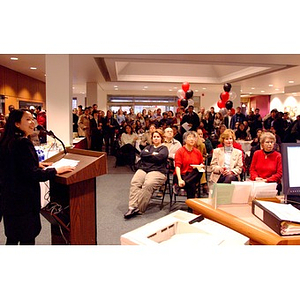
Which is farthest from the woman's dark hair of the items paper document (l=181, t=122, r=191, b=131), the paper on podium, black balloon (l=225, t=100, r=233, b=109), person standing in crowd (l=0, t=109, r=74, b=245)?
black balloon (l=225, t=100, r=233, b=109)

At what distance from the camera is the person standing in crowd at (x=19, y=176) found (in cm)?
200

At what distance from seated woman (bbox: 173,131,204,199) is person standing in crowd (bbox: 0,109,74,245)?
89.2 inches

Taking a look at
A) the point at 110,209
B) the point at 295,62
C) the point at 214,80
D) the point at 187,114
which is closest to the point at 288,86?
the point at 214,80

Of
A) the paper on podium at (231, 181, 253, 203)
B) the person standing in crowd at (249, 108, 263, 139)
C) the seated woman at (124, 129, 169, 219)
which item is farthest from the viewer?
the person standing in crowd at (249, 108, 263, 139)

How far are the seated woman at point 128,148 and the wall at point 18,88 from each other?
12.0 feet

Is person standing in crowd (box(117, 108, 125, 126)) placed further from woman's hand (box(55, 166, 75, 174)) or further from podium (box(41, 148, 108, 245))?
woman's hand (box(55, 166, 75, 174))

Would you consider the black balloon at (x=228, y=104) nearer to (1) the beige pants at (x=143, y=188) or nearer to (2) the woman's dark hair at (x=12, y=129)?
(1) the beige pants at (x=143, y=188)

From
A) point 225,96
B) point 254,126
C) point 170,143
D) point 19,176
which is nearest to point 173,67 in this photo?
point 225,96

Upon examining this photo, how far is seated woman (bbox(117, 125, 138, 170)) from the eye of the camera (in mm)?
7543

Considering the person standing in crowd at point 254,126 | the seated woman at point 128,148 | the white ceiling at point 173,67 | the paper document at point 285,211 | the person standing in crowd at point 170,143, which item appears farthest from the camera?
the person standing in crowd at point 254,126

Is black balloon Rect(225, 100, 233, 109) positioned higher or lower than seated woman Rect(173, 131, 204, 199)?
higher

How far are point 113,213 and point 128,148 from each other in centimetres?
353

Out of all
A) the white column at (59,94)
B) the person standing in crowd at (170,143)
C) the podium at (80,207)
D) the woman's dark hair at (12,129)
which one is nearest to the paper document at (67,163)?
the podium at (80,207)
